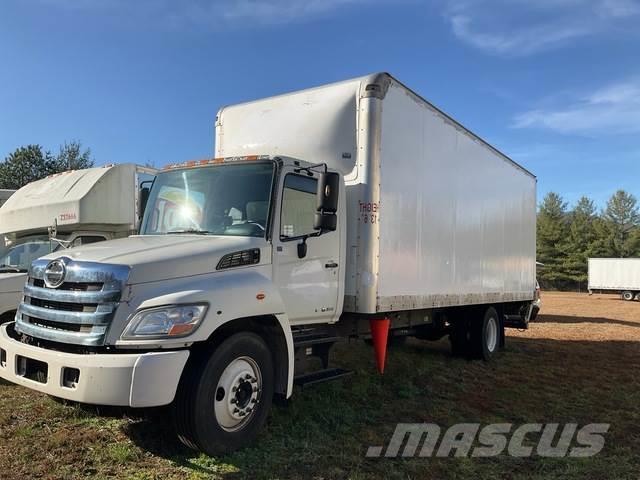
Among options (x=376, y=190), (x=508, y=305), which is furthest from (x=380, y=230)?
(x=508, y=305)

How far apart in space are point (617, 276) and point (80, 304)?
143 ft

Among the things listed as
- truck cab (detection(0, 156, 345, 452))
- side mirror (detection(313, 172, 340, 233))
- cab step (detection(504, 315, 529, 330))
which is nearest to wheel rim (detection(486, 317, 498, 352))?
cab step (detection(504, 315, 529, 330))

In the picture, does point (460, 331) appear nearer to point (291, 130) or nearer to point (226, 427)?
point (291, 130)

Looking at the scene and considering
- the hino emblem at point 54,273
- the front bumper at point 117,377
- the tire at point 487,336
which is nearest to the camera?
the front bumper at point 117,377

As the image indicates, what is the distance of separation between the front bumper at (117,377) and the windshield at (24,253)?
4369mm

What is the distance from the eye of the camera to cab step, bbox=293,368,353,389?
5.07m

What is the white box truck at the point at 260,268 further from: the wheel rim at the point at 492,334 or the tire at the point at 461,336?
the wheel rim at the point at 492,334

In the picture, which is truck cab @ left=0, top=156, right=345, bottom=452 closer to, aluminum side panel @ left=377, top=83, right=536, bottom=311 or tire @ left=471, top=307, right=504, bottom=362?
aluminum side panel @ left=377, top=83, right=536, bottom=311

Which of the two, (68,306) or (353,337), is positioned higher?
(68,306)

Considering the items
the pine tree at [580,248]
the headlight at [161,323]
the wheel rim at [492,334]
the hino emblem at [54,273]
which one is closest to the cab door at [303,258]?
the headlight at [161,323]

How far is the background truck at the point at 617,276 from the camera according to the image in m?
39.0

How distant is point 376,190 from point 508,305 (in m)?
6.78

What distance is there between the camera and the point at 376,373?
779cm

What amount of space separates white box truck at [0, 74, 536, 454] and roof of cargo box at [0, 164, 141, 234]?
3044 mm
